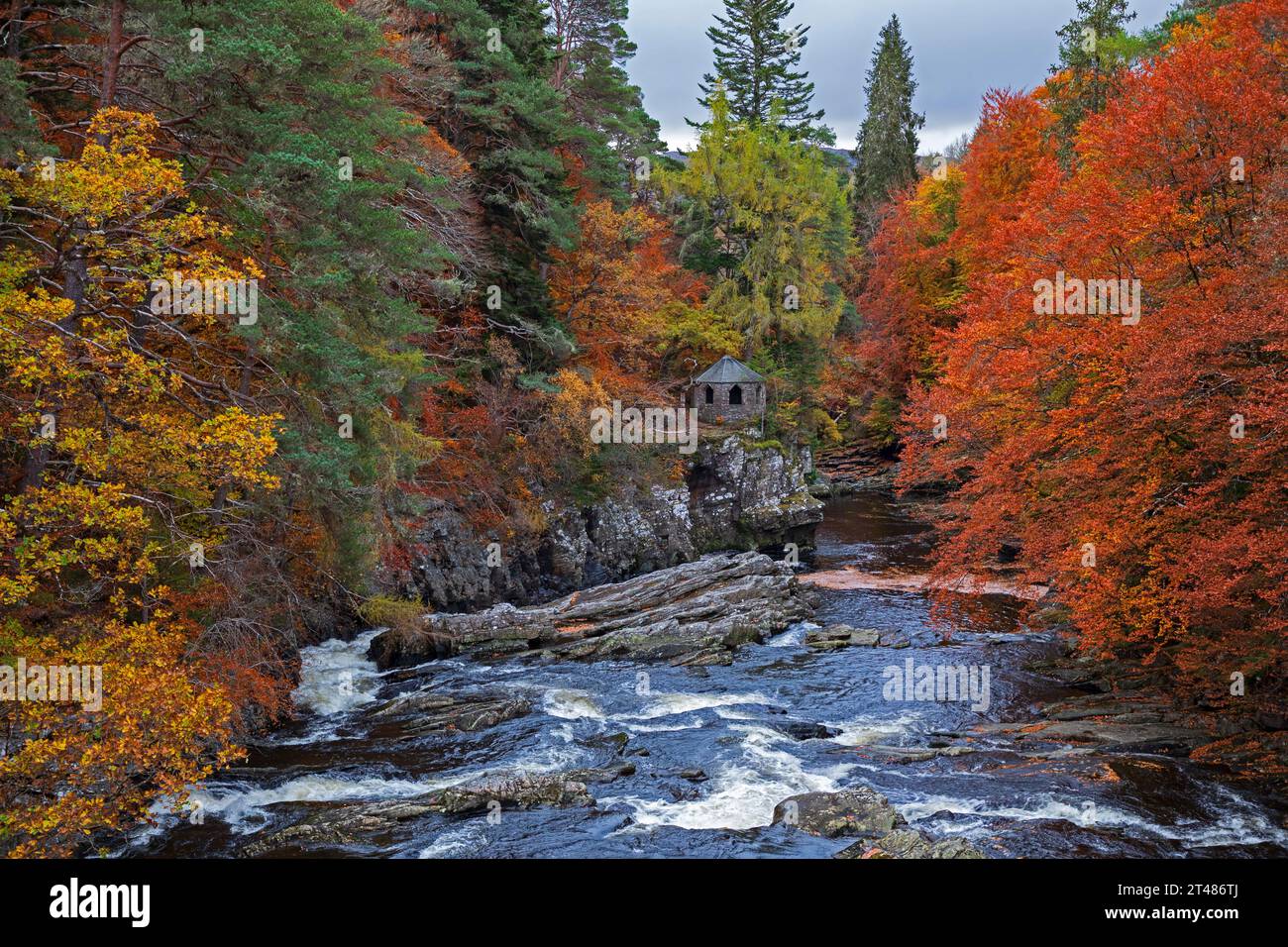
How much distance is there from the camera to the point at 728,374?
37.7m

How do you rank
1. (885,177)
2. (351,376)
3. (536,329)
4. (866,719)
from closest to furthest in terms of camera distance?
(351,376)
(866,719)
(536,329)
(885,177)

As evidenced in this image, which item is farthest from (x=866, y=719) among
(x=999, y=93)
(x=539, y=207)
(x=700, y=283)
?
(x=999, y=93)

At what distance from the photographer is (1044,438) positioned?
58.2ft

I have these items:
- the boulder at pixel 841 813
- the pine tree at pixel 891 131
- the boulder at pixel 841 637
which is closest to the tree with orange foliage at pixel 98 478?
the boulder at pixel 841 813

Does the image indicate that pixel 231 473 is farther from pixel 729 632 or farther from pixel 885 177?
pixel 885 177

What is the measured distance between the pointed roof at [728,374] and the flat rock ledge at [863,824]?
1018 inches

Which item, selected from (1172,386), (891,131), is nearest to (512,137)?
(1172,386)

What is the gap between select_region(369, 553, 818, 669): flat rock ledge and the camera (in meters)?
22.0

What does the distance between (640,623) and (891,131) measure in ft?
170

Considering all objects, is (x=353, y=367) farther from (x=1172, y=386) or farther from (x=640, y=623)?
(x=1172, y=386)

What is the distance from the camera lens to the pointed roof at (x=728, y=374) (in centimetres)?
3759

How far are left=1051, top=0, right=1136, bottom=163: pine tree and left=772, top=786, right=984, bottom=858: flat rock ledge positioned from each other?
26829 mm

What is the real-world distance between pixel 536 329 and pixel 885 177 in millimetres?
43429

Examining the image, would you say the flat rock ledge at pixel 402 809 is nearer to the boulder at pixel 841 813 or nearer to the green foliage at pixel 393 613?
the boulder at pixel 841 813
